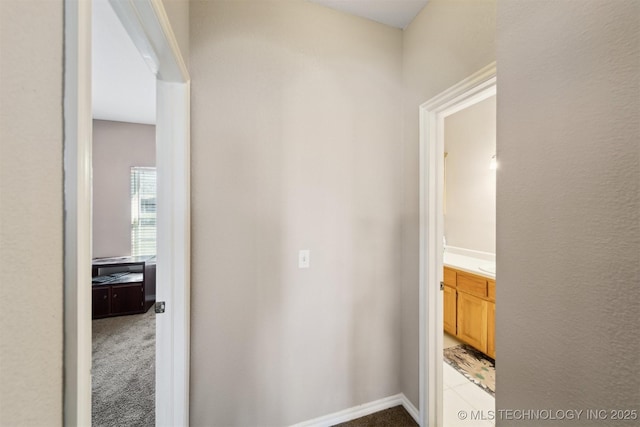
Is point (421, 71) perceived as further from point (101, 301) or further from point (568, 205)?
point (101, 301)

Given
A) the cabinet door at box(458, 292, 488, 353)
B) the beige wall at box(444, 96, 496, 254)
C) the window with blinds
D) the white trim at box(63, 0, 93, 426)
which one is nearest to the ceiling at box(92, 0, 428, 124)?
the window with blinds

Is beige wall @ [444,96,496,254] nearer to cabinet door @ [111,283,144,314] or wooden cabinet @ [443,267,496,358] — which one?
wooden cabinet @ [443,267,496,358]

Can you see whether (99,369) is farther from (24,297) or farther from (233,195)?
(24,297)

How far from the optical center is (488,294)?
7.61 feet

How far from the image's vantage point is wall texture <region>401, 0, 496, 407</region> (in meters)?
1.28

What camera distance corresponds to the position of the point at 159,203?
48.5 inches

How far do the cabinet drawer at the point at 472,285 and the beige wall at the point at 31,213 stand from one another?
2.76 m

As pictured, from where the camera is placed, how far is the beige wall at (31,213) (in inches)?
11.8

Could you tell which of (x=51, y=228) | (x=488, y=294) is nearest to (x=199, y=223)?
(x=51, y=228)

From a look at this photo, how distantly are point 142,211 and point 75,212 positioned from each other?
4.18 meters

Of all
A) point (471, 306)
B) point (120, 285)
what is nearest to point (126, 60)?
point (120, 285)

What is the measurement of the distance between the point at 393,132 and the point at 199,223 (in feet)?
4.62

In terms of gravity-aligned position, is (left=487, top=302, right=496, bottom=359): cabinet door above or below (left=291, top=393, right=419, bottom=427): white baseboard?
above

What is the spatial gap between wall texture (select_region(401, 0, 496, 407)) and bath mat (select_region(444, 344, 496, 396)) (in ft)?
2.75
